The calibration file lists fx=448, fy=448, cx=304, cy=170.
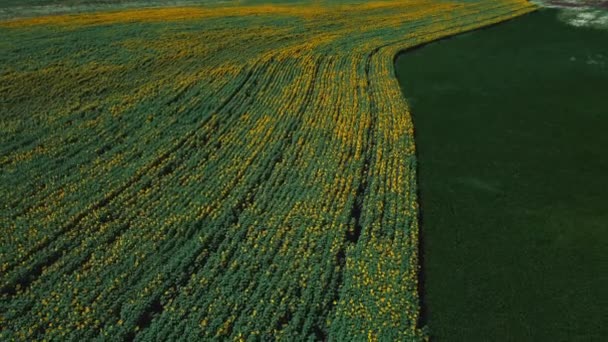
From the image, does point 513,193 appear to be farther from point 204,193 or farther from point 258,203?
point 204,193

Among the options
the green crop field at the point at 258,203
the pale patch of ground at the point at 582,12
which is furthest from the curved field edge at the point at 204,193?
the pale patch of ground at the point at 582,12

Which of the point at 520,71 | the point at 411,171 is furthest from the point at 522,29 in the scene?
the point at 411,171

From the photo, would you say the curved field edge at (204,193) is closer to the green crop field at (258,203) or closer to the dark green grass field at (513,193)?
the green crop field at (258,203)

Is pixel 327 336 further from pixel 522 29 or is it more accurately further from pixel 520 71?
pixel 522 29

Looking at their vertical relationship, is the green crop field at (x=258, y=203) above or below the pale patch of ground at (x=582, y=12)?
below

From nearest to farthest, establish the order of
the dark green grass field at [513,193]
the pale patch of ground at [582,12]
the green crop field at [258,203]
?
the green crop field at [258,203] → the dark green grass field at [513,193] → the pale patch of ground at [582,12]

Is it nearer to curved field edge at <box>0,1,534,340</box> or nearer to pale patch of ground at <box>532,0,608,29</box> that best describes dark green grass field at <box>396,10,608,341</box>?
curved field edge at <box>0,1,534,340</box>
